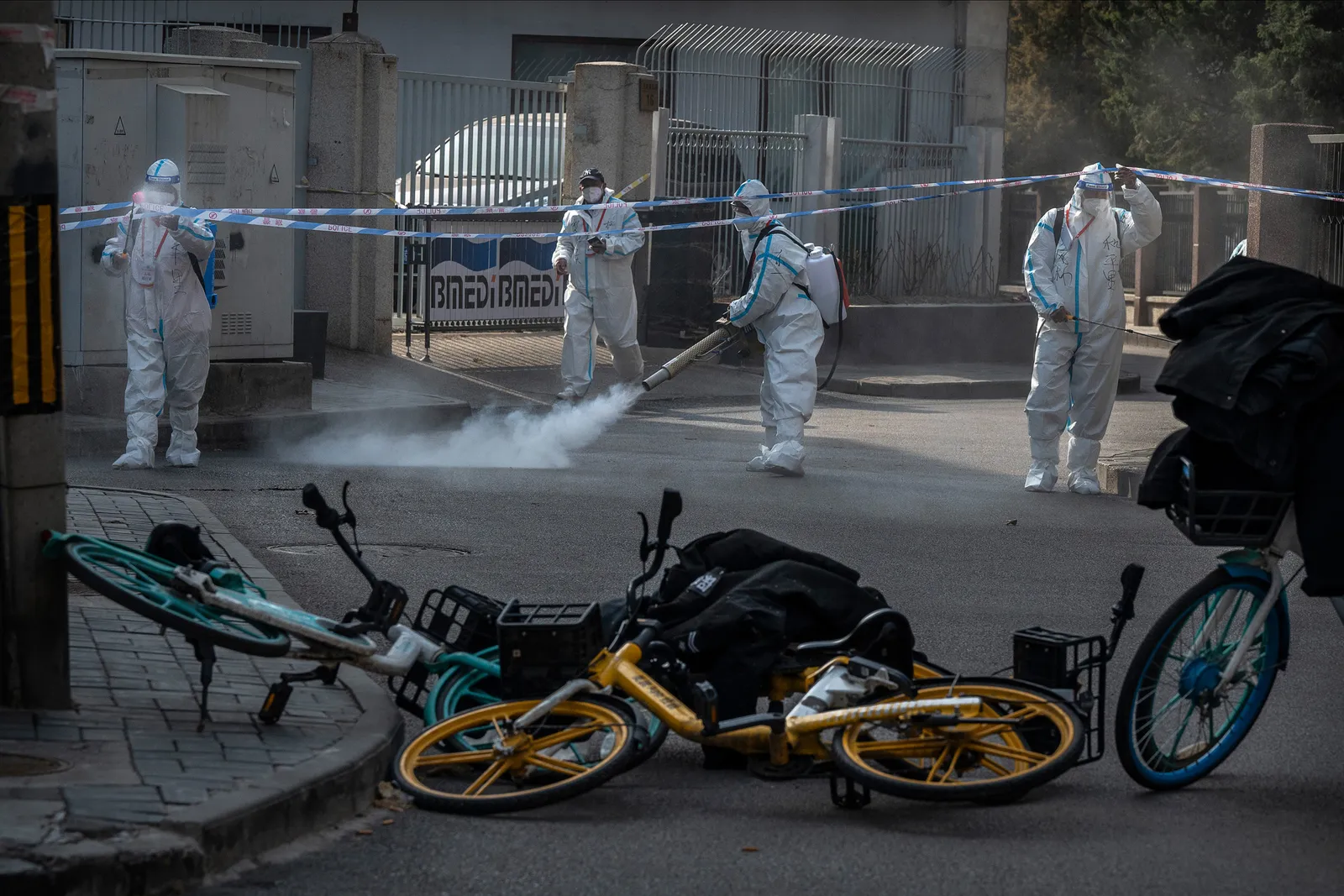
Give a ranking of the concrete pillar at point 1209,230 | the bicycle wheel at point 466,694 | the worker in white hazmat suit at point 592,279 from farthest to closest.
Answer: the concrete pillar at point 1209,230 < the worker in white hazmat suit at point 592,279 < the bicycle wheel at point 466,694

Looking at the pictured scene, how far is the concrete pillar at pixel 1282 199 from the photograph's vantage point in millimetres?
15078

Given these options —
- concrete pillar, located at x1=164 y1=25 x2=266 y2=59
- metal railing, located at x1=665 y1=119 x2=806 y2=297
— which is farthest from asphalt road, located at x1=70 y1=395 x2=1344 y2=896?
concrete pillar, located at x1=164 y1=25 x2=266 y2=59

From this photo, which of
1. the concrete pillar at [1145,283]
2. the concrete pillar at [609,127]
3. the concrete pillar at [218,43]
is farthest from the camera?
the concrete pillar at [1145,283]

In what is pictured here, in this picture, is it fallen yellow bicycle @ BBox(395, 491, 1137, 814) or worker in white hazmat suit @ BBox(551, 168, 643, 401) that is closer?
fallen yellow bicycle @ BBox(395, 491, 1137, 814)

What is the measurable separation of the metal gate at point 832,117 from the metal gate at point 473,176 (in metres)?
1.47

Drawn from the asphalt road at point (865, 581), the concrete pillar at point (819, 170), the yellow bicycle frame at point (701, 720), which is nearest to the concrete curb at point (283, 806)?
the asphalt road at point (865, 581)

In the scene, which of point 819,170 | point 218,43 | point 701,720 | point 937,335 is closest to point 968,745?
point 701,720

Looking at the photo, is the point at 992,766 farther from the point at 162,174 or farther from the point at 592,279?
the point at 592,279

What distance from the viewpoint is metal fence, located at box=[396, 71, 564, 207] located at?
19.2 metres

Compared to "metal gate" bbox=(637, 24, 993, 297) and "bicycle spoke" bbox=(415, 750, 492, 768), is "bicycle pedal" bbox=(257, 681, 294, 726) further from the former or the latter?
"metal gate" bbox=(637, 24, 993, 297)

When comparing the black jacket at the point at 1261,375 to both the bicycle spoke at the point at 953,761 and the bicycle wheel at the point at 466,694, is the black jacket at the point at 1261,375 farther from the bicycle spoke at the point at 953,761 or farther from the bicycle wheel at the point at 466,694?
the bicycle wheel at the point at 466,694

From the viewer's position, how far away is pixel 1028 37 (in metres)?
50.0

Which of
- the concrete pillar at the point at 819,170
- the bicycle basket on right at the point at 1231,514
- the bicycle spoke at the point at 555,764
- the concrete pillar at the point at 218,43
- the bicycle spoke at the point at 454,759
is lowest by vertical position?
the bicycle spoke at the point at 454,759

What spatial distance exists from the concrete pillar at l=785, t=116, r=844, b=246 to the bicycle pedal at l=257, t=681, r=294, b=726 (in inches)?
645
